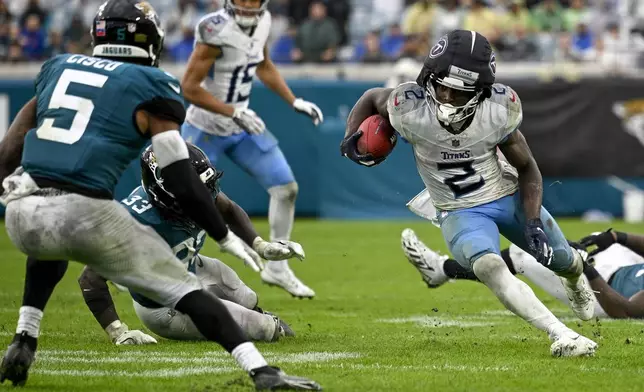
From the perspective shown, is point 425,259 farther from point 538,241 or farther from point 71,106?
point 71,106

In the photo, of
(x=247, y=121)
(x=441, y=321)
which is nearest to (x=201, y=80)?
(x=247, y=121)

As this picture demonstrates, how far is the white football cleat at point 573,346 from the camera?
4.64 metres

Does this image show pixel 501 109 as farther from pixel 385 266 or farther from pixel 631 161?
pixel 631 161

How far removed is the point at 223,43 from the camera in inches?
298

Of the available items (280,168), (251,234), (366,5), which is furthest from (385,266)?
(366,5)

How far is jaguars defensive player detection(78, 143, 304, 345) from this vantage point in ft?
16.4

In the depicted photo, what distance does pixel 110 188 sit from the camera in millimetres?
3945

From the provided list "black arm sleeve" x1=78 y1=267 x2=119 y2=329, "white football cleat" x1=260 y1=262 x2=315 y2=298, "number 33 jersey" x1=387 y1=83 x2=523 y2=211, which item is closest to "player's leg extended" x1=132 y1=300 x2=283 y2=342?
"black arm sleeve" x1=78 y1=267 x2=119 y2=329

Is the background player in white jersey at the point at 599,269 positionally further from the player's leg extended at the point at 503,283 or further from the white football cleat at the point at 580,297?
the player's leg extended at the point at 503,283

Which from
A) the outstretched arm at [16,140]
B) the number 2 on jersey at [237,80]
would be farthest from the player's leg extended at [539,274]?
the outstretched arm at [16,140]

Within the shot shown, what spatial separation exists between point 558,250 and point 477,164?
53 centimetres

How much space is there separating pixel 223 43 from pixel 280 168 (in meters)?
0.93

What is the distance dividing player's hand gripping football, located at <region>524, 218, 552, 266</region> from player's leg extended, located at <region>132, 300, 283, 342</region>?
1.23 metres

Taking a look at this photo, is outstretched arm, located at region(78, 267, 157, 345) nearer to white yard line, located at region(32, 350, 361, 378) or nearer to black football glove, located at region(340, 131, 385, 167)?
white yard line, located at region(32, 350, 361, 378)
